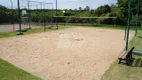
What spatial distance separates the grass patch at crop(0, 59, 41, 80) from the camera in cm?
477

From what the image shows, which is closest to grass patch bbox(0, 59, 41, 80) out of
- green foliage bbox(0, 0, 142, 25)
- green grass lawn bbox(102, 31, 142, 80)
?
green grass lawn bbox(102, 31, 142, 80)

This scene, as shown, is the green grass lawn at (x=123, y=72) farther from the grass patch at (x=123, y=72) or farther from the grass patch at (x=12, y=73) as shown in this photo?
the grass patch at (x=12, y=73)

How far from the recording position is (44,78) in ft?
15.9

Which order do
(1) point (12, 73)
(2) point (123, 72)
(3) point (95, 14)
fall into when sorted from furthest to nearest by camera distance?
1. (3) point (95, 14)
2. (2) point (123, 72)
3. (1) point (12, 73)

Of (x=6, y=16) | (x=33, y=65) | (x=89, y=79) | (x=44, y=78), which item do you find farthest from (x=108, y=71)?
(x=6, y=16)

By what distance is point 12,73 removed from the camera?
16.8 ft

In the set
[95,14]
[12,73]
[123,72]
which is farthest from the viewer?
[95,14]

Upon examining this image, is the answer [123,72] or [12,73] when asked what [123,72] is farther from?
[12,73]

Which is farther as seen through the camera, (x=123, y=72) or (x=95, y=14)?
(x=95, y=14)

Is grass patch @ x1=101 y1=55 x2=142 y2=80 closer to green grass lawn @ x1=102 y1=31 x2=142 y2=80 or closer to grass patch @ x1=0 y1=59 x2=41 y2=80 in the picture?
green grass lawn @ x1=102 y1=31 x2=142 y2=80

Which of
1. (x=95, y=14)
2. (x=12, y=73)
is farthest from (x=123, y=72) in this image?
(x=95, y=14)

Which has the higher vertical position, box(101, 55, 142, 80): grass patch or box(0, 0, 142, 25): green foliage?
box(0, 0, 142, 25): green foliage

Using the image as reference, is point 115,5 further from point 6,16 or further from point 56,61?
point 56,61

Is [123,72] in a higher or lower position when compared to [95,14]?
lower
